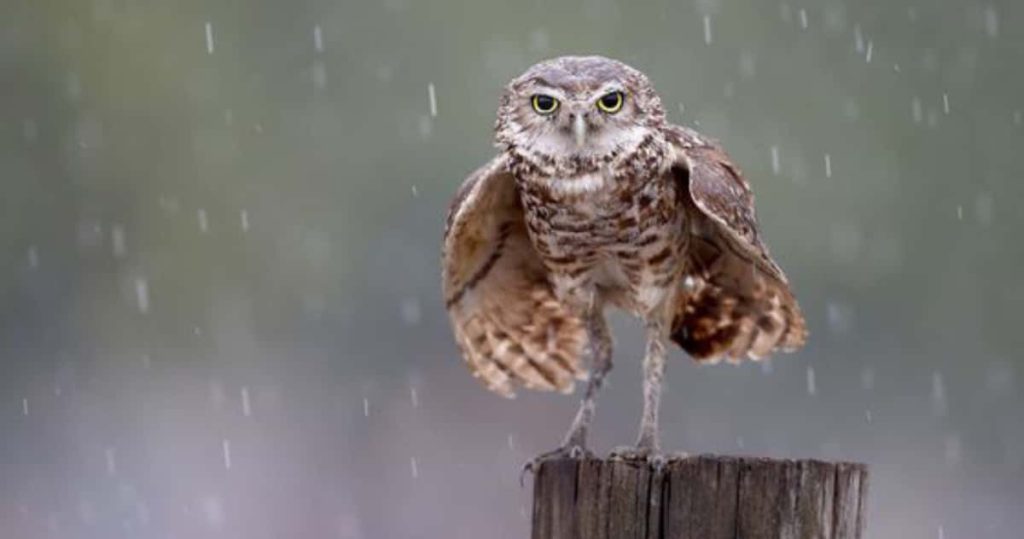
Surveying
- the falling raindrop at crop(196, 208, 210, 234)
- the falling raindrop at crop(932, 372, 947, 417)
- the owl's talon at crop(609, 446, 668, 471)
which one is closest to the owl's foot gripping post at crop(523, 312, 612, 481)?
the owl's talon at crop(609, 446, 668, 471)

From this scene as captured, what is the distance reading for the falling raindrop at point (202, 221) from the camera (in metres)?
20.3

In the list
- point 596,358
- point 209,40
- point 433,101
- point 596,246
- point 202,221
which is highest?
point 209,40

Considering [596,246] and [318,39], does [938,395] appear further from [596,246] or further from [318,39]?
[596,246]

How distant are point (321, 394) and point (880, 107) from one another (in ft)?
19.0

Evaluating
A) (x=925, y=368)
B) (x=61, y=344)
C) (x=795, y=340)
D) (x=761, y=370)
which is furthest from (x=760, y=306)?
(x=61, y=344)

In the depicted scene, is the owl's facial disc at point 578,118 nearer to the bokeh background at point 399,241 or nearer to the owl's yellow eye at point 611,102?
the owl's yellow eye at point 611,102

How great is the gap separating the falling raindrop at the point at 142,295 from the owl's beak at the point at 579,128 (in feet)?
45.1

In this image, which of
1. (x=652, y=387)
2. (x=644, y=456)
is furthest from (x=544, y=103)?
(x=644, y=456)

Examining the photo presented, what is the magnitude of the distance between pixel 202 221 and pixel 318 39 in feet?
6.29

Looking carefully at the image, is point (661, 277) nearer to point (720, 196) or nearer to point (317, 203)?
point (720, 196)

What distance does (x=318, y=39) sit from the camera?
69.5 ft

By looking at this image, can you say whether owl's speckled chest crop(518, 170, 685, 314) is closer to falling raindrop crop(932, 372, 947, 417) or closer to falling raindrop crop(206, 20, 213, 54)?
falling raindrop crop(932, 372, 947, 417)

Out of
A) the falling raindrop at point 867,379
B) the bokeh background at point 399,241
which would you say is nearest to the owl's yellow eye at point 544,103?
the bokeh background at point 399,241

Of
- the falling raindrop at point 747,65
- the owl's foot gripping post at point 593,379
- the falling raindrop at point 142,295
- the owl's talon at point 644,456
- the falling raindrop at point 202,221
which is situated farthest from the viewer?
the falling raindrop at point 202,221
